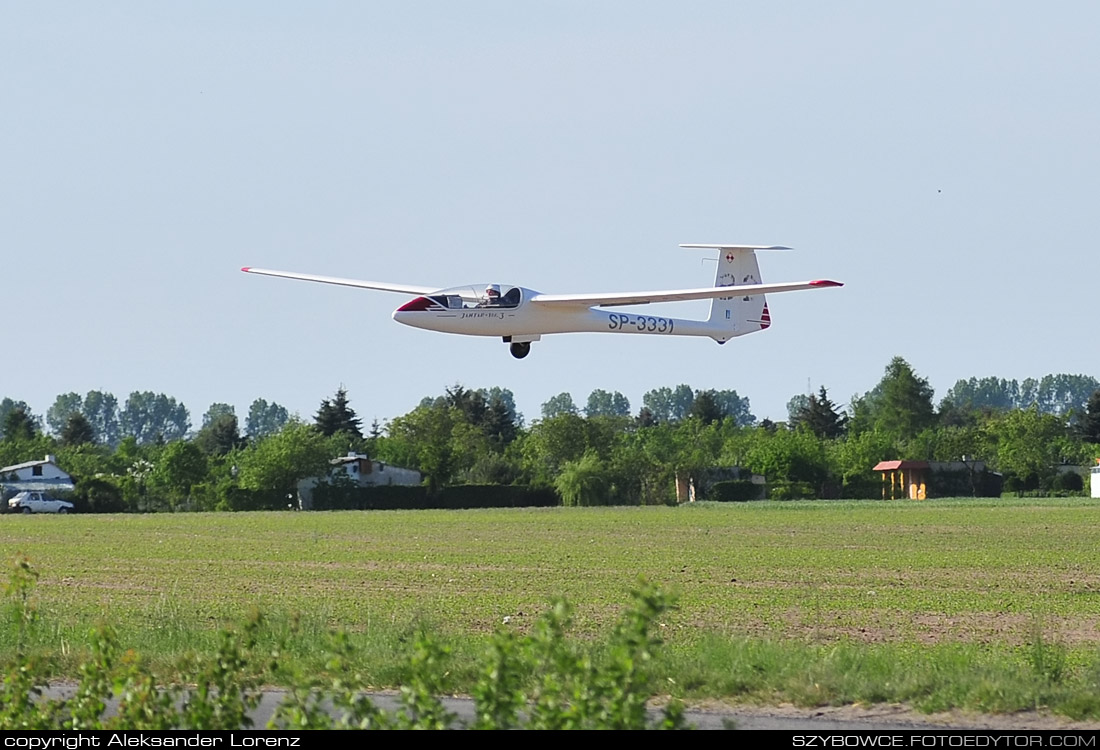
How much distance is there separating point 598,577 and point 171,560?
551 inches

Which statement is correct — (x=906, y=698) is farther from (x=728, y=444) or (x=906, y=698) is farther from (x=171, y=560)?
(x=728, y=444)

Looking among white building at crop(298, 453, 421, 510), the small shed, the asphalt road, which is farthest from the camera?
the small shed

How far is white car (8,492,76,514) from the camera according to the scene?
94.6 meters

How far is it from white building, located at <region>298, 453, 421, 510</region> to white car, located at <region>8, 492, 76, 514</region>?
16842 mm

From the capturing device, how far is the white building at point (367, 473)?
10869cm

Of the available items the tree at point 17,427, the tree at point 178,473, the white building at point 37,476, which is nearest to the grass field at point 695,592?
the tree at point 178,473

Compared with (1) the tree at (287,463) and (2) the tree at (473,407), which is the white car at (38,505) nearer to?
(1) the tree at (287,463)

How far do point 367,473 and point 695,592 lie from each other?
89039mm

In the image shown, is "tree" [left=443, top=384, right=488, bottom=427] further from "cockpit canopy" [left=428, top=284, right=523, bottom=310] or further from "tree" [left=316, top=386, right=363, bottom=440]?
"cockpit canopy" [left=428, top=284, right=523, bottom=310]

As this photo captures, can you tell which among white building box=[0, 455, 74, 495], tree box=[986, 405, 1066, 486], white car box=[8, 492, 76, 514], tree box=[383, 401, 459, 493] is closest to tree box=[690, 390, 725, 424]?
tree box=[383, 401, 459, 493]

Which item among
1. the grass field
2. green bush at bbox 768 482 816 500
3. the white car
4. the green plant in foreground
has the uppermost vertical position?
green bush at bbox 768 482 816 500

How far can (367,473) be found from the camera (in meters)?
116

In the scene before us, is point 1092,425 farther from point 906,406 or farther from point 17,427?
point 17,427

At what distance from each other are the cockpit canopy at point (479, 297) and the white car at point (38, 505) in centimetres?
7790
